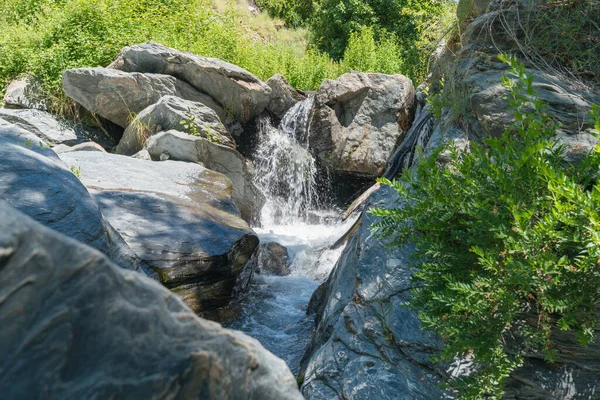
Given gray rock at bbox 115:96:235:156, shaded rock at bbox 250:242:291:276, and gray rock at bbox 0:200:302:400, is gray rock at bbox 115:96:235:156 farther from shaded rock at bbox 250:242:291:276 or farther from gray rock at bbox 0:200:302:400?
gray rock at bbox 0:200:302:400

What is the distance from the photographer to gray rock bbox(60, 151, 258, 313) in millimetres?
5219

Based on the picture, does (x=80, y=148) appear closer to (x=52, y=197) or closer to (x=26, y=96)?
(x=26, y=96)

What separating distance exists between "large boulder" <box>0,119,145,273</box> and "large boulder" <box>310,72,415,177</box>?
696 centimetres

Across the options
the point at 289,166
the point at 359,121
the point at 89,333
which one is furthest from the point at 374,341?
Result: the point at 289,166

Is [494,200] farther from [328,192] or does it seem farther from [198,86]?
[198,86]

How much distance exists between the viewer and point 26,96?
1003cm

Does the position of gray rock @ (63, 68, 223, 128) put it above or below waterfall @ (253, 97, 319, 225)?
above

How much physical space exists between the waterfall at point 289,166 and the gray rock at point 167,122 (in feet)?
5.29

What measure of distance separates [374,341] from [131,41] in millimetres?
9663

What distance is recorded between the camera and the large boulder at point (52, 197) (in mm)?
3389

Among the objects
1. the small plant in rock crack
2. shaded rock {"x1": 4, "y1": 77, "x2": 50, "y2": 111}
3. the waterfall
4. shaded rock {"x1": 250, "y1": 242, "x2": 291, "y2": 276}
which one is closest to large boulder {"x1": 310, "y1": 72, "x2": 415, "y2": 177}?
the waterfall

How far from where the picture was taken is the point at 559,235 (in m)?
2.57

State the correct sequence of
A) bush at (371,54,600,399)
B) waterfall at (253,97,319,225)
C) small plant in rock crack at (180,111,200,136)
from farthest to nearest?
waterfall at (253,97,319,225), small plant in rock crack at (180,111,200,136), bush at (371,54,600,399)

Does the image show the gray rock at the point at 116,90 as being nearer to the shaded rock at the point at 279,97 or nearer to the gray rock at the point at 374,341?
the shaded rock at the point at 279,97
